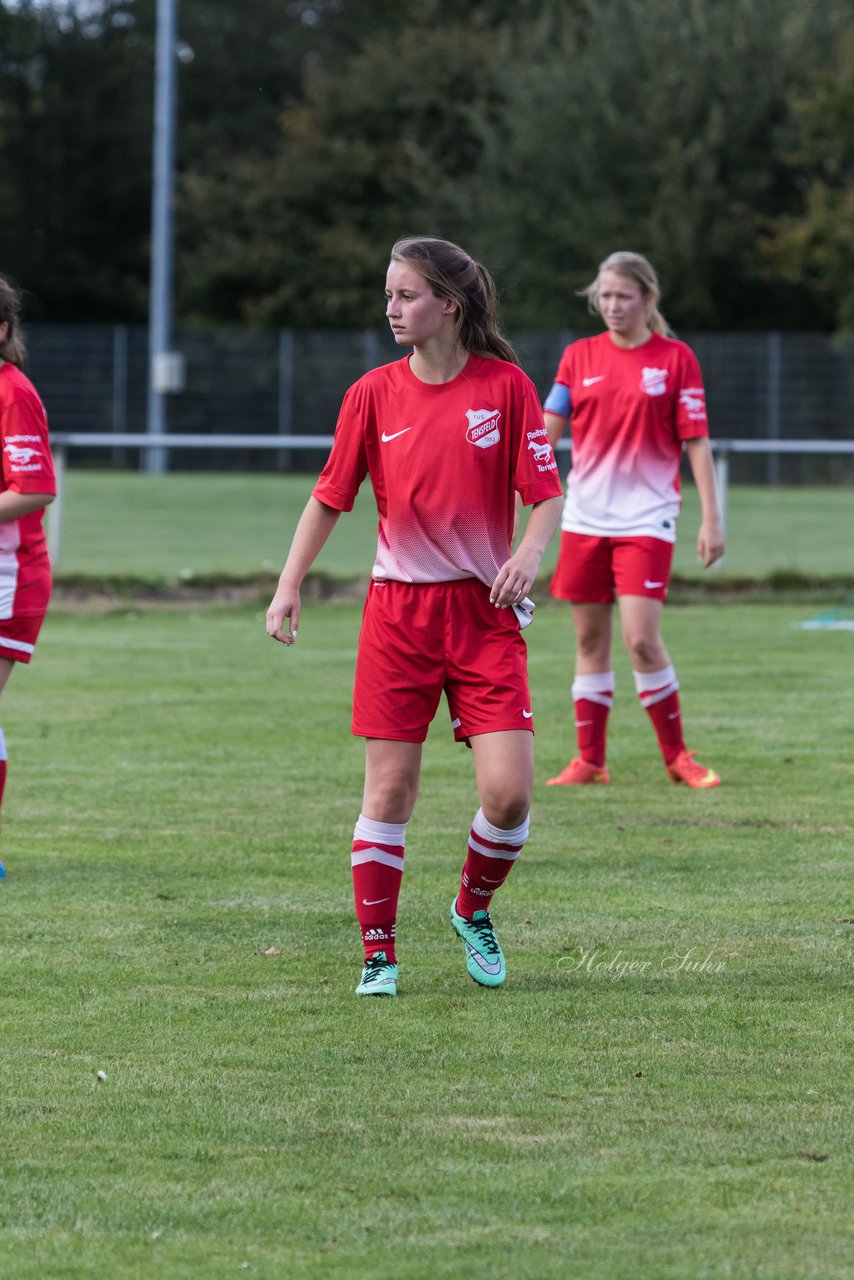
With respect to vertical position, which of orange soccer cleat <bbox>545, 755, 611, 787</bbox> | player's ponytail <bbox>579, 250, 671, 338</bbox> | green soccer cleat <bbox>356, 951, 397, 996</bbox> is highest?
player's ponytail <bbox>579, 250, 671, 338</bbox>

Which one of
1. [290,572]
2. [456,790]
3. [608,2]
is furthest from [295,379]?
[290,572]

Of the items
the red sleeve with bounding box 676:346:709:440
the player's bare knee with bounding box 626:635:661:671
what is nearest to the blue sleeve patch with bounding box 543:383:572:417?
the red sleeve with bounding box 676:346:709:440

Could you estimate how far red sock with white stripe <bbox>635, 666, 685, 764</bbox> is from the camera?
8008 millimetres

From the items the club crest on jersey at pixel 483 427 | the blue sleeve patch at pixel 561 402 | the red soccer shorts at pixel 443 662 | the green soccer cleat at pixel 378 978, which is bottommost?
the green soccer cleat at pixel 378 978

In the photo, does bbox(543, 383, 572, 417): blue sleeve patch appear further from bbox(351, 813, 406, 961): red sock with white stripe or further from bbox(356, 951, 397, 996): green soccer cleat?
bbox(356, 951, 397, 996): green soccer cleat

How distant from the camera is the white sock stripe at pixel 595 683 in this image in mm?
8148

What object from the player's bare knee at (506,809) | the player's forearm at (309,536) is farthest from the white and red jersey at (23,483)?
the player's bare knee at (506,809)

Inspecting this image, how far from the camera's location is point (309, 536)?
5004 mm

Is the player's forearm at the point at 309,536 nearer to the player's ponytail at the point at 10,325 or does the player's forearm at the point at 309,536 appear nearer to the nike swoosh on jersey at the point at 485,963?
the nike swoosh on jersey at the point at 485,963

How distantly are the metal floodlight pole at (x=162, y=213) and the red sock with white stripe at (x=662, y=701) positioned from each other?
20990mm

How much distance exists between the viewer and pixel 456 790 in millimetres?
7969

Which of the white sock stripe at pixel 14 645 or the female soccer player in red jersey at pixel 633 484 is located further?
the female soccer player in red jersey at pixel 633 484

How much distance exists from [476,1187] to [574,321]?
3526cm

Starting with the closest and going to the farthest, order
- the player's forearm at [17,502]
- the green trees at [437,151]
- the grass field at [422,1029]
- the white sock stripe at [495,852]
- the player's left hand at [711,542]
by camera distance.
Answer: the grass field at [422,1029] → the white sock stripe at [495,852] → the player's forearm at [17,502] → the player's left hand at [711,542] → the green trees at [437,151]
